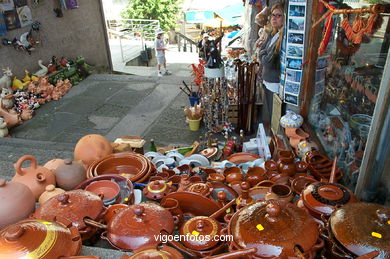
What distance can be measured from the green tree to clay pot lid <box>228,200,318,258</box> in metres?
19.4

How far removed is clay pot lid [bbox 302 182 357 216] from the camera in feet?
6.77

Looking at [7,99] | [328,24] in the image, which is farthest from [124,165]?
[7,99]

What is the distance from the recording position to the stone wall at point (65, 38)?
24.9 feet

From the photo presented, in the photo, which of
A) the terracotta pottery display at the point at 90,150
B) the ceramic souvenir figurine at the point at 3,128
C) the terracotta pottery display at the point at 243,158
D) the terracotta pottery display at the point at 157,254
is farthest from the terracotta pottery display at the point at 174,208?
the ceramic souvenir figurine at the point at 3,128

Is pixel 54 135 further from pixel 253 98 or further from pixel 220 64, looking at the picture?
pixel 253 98

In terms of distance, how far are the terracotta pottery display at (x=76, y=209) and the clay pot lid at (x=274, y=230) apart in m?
1.03

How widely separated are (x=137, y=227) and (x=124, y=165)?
5.35 feet

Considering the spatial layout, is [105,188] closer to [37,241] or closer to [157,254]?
[37,241]

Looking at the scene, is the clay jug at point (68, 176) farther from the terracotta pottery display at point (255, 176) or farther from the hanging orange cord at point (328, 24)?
the hanging orange cord at point (328, 24)

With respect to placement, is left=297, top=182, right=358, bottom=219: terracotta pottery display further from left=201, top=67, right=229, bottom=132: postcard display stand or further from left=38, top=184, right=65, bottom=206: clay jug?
left=201, top=67, right=229, bottom=132: postcard display stand

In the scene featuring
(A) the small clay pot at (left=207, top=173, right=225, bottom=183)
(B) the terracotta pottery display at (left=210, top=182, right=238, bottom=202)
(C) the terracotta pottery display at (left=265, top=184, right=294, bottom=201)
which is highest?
(C) the terracotta pottery display at (left=265, top=184, right=294, bottom=201)

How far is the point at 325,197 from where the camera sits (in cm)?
211

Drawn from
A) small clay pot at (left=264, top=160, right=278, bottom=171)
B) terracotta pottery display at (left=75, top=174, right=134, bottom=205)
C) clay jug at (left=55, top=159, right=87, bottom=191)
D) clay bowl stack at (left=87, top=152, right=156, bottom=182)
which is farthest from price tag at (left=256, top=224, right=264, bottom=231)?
clay jug at (left=55, top=159, right=87, bottom=191)

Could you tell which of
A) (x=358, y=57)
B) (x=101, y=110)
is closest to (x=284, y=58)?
(x=358, y=57)
